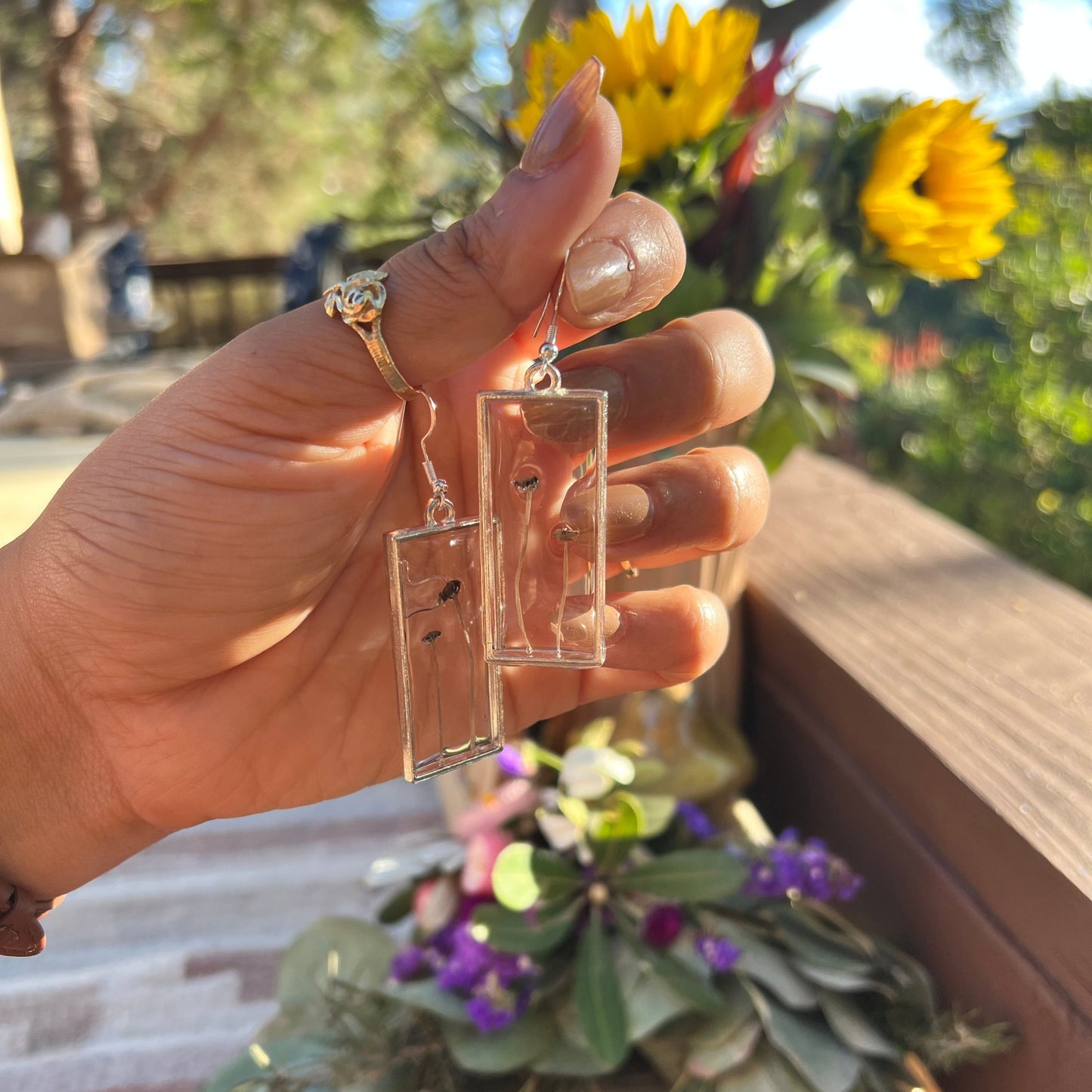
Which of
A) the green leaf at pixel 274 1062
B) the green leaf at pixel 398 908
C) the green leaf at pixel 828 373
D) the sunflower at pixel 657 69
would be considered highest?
the sunflower at pixel 657 69

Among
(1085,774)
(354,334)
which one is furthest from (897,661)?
(354,334)

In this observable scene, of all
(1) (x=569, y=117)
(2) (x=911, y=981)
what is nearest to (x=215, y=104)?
(1) (x=569, y=117)

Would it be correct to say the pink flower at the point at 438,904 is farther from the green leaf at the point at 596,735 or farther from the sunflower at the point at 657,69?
the sunflower at the point at 657,69

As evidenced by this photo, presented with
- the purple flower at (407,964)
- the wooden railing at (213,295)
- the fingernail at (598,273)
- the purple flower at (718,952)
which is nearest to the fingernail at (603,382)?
the fingernail at (598,273)

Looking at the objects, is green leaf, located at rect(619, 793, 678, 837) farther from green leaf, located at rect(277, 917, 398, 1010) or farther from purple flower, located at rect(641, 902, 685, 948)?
green leaf, located at rect(277, 917, 398, 1010)

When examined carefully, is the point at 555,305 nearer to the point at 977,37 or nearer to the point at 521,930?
the point at 521,930

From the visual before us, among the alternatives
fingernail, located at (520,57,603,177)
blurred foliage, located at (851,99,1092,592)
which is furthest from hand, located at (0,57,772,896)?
blurred foliage, located at (851,99,1092,592)
